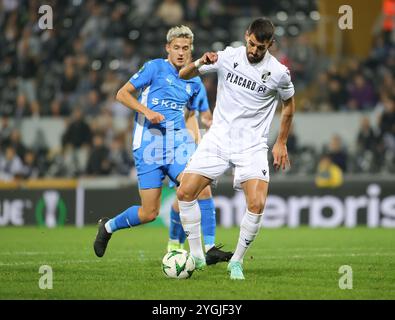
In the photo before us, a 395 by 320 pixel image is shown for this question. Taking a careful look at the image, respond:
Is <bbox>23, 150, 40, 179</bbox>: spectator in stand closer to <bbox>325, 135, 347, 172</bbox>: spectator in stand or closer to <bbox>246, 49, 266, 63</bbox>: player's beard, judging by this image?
<bbox>325, 135, 347, 172</bbox>: spectator in stand

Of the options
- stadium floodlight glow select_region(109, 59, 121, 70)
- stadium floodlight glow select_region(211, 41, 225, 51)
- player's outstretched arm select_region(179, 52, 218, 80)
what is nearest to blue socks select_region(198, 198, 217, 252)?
player's outstretched arm select_region(179, 52, 218, 80)

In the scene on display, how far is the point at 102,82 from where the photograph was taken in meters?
18.3

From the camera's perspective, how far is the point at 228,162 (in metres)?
8.27

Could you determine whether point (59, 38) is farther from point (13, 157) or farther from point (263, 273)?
point (263, 273)

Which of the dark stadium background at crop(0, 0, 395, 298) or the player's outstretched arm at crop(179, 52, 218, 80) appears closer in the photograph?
the player's outstretched arm at crop(179, 52, 218, 80)

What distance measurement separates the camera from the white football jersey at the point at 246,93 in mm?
8094

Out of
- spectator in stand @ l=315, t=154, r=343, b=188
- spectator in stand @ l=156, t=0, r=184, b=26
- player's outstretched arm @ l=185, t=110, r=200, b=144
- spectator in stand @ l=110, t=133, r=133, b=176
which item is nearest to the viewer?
player's outstretched arm @ l=185, t=110, r=200, b=144

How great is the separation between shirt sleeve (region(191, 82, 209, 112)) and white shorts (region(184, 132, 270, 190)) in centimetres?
159

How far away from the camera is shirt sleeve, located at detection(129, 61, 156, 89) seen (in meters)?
9.22

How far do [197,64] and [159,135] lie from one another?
151cm

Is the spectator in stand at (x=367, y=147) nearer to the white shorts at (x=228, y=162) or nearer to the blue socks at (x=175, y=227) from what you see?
the blue socks at (x=175, y=227)

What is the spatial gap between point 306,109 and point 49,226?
5.51m

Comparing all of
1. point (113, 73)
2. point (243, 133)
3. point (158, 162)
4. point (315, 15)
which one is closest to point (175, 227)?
point (158, 162)

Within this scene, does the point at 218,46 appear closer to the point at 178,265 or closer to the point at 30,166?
the point at 30,166
